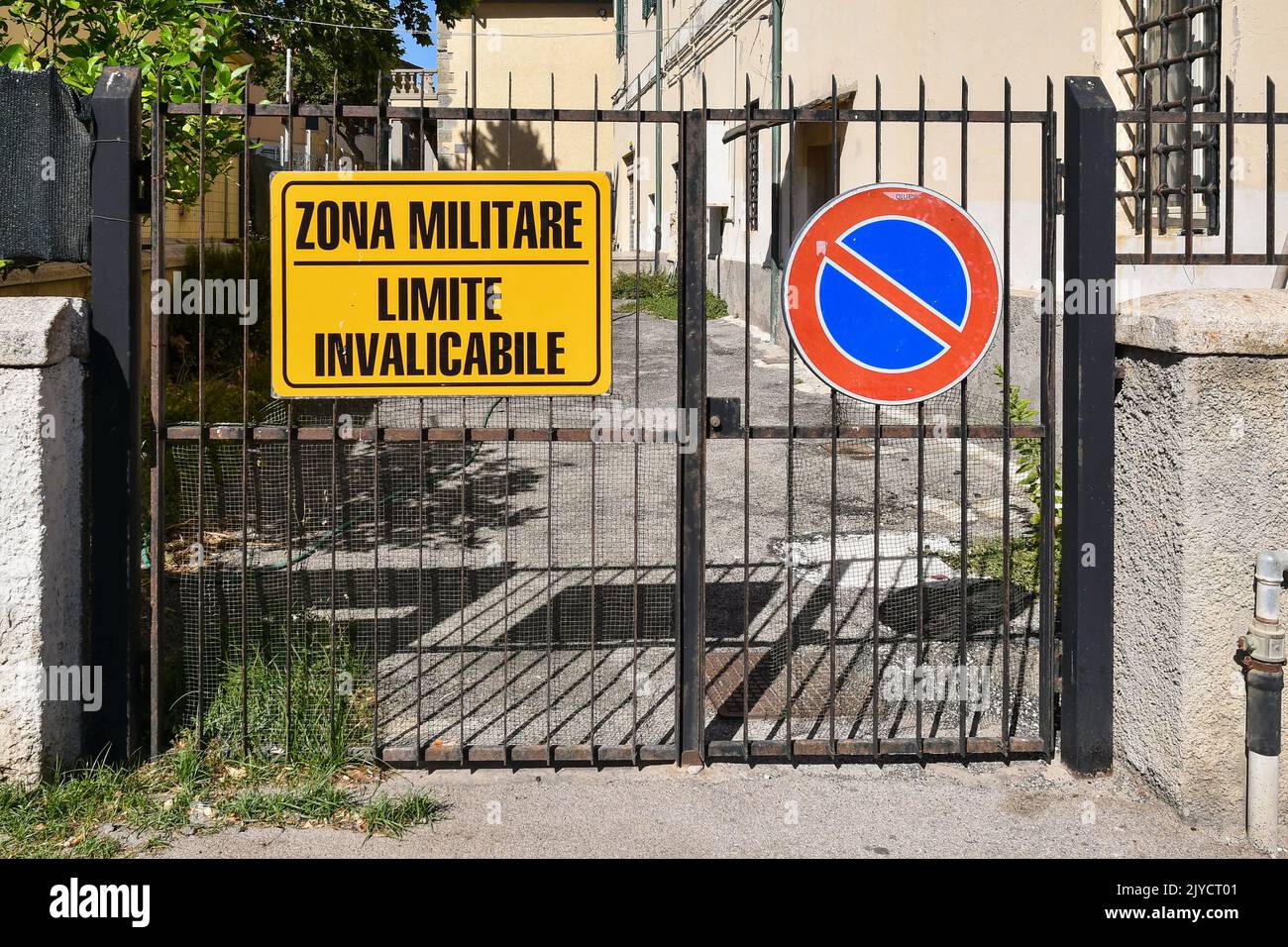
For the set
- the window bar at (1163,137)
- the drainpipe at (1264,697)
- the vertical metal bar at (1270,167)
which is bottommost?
the drainpipe at (1264,697)

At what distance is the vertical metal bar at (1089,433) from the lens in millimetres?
4258

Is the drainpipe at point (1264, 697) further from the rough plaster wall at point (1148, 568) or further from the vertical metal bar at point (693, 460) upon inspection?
the vertical metal bar at point (693, 460)

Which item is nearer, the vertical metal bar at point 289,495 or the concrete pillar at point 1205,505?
the concrete pillar at point 1205,505

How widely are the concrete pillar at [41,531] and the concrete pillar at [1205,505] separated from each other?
11.3ft

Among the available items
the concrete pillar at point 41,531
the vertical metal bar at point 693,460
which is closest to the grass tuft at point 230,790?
Answer: the concrete pillar at point 41,531

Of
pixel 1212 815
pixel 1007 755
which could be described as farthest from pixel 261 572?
pixel 1212 815

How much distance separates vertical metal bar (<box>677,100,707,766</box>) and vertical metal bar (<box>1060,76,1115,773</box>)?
123 centimetres

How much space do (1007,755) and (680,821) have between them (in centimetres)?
123

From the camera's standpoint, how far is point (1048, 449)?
176 inches

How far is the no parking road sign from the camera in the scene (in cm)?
427

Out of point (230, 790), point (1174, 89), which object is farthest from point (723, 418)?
point (1174, 89)

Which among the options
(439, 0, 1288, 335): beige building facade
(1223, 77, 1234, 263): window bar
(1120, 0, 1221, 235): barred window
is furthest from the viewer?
(1120, 0, 1221, 235): barred window

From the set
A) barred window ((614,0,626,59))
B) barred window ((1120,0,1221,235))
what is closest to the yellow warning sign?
barred window ((1120,0,1221,235))

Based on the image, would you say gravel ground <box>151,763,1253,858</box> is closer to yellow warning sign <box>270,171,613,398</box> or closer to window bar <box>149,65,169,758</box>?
window bar <box>149,65,169,758</box>
